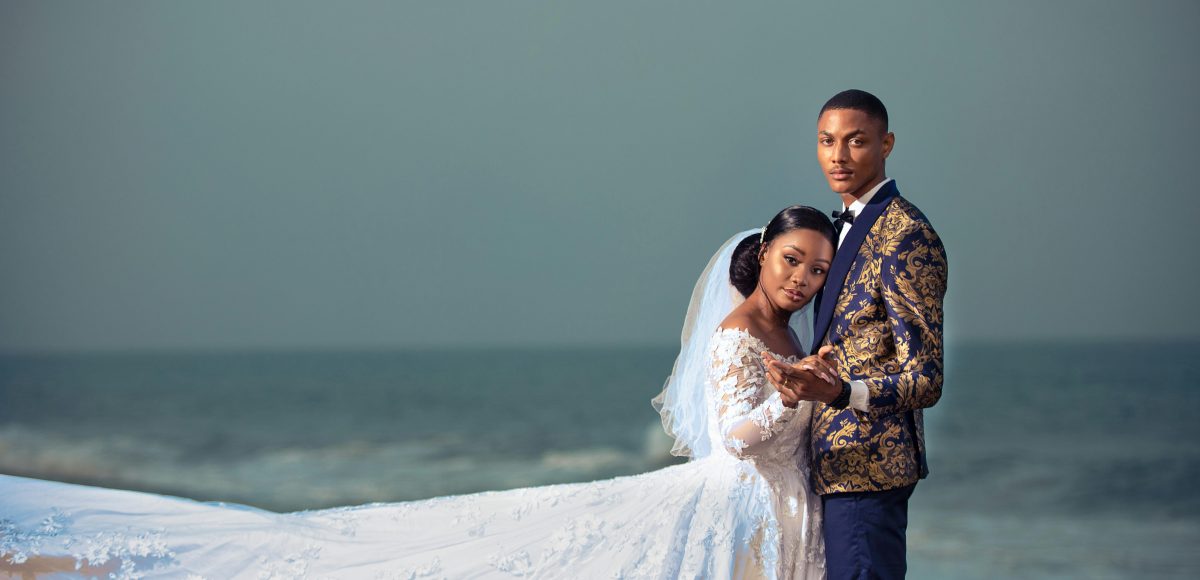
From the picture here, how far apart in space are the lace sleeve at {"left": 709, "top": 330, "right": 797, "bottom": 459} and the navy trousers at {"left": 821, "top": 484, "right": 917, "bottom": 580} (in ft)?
0.64

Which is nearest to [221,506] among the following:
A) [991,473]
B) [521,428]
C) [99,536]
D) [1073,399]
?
[99,536]

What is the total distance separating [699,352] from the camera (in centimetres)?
286

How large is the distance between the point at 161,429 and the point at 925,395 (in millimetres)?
15820

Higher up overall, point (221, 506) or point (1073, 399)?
point (1073, 399)

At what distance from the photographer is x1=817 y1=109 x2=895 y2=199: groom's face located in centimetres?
230

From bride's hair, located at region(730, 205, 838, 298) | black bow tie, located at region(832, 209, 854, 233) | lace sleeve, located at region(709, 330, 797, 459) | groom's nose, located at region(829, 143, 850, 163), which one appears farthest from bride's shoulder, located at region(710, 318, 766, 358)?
groom's nose, located at region(829, 143, 850, 163)

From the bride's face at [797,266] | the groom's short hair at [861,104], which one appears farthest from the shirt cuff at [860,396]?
the groom's short hair at [861,104]

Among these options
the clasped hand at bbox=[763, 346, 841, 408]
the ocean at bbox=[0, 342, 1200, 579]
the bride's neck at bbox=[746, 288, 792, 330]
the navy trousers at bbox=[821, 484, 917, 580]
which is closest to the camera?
the clasped hand at bbox=[763, 346, 841, 408]

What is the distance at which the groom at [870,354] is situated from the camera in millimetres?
2133

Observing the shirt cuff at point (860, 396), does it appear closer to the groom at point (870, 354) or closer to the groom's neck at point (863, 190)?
the groom at point (870, 354)

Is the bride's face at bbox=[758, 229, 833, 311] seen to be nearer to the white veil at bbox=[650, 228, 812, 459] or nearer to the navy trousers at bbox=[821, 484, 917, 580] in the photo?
the white veil at bbox=[650, 228, 812, 459]

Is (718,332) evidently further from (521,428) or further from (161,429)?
(161,429)

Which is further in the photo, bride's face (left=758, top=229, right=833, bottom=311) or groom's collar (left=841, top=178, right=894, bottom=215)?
bride's face (left=758, top=229, right=833, bottom=311)

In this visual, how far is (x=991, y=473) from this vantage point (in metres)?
12.4
